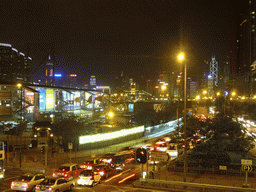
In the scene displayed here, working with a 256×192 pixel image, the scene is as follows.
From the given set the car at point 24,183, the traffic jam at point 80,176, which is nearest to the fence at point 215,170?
the traffic jam at point 80,176

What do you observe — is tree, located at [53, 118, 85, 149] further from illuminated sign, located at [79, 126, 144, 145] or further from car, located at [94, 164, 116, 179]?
car, located at [94, 164, 116, 179]

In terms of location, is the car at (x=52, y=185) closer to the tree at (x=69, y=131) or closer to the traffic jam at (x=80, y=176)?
the traffic jam at (x=80, y=176)

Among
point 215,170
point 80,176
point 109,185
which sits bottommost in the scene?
point 109,185

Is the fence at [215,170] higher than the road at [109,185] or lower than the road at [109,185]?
higher

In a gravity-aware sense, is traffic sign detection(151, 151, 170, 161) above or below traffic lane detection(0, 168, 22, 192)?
above

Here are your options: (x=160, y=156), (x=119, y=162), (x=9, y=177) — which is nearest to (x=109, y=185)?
(x=160, y=156)

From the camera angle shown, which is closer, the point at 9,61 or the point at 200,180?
the point at 200,180

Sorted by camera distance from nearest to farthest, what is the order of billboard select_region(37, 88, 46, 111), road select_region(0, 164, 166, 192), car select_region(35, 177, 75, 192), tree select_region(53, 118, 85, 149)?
1. car select_region(35, 177, 75, 192)
2. road select_region(0, 164, 166, 192)
3. tree select_region(53, 118, 85, 149)
4. billboard select_region(37, 88, 46, 111)

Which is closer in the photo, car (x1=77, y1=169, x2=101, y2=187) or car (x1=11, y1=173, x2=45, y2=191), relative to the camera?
car (x1=11, y1=173, x2=45, y2=191)

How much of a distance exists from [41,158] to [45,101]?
31443mm

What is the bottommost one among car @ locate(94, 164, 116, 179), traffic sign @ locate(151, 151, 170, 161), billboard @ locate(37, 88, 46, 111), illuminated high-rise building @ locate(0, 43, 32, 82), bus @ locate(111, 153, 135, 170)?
bus @ locate(111, 153, 135, 170)

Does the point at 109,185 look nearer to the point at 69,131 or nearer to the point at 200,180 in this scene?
the point at 200,180

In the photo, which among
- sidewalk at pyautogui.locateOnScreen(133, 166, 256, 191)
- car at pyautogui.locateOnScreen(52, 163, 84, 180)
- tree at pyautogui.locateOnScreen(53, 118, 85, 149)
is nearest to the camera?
sidewalk at pyautogui.locateOnScreen(133, 166, 256, 191)

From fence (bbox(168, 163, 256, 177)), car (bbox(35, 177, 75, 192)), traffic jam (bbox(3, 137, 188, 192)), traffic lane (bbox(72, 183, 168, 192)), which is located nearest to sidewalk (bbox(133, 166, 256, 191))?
fence (bbox(168, 163, 256, 177))
